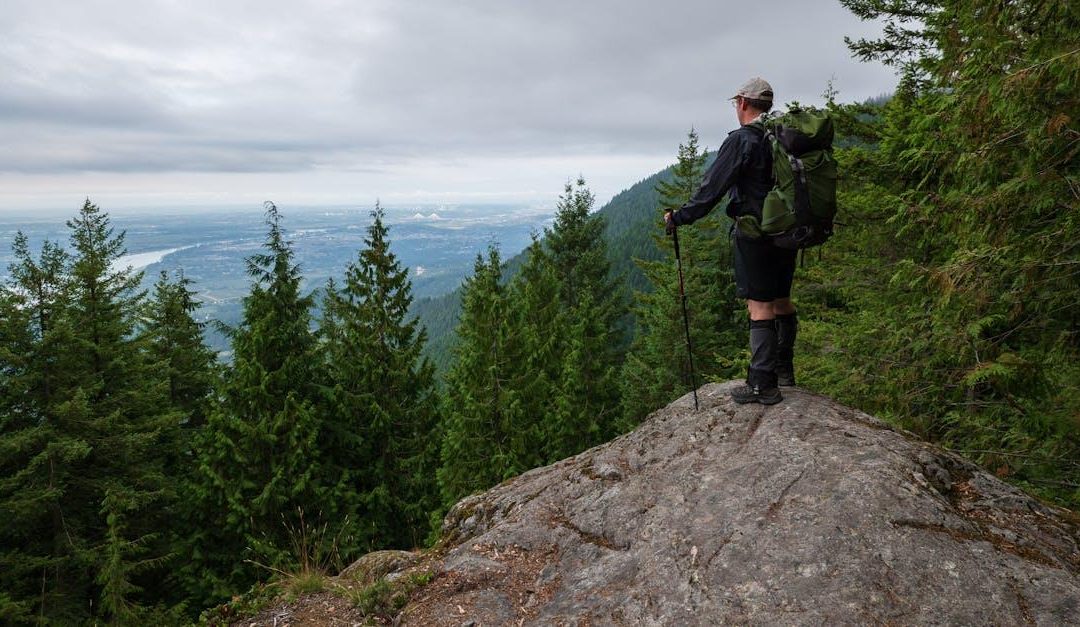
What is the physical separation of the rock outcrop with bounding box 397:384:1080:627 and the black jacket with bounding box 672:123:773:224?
200 cm

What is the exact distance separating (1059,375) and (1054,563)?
3.95 m

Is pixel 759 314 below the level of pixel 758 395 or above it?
above

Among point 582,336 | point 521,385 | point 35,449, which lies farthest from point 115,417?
point 582,336

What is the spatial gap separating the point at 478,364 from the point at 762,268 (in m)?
14.8

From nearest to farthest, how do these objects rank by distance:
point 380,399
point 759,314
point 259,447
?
1. point 759,314
2. point 259,447
3. point 380,399

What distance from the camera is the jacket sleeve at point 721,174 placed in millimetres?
4500

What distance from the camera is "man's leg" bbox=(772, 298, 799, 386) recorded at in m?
5.31

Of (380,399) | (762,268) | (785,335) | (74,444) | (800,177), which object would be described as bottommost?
(380,399)

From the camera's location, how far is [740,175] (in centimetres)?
458

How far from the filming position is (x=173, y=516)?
18125 millimetres

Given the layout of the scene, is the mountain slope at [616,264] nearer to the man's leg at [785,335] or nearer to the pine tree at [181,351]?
the pine tree at [181,351]

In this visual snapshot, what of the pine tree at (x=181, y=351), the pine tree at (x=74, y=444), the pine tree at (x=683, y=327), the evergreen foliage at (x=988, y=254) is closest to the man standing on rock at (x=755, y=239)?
the evergreen foliage at (x=988, y=254)

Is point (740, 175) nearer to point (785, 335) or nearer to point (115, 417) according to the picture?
point (785, 335)

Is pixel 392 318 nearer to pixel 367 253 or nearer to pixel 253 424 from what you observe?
pixel 367 253
